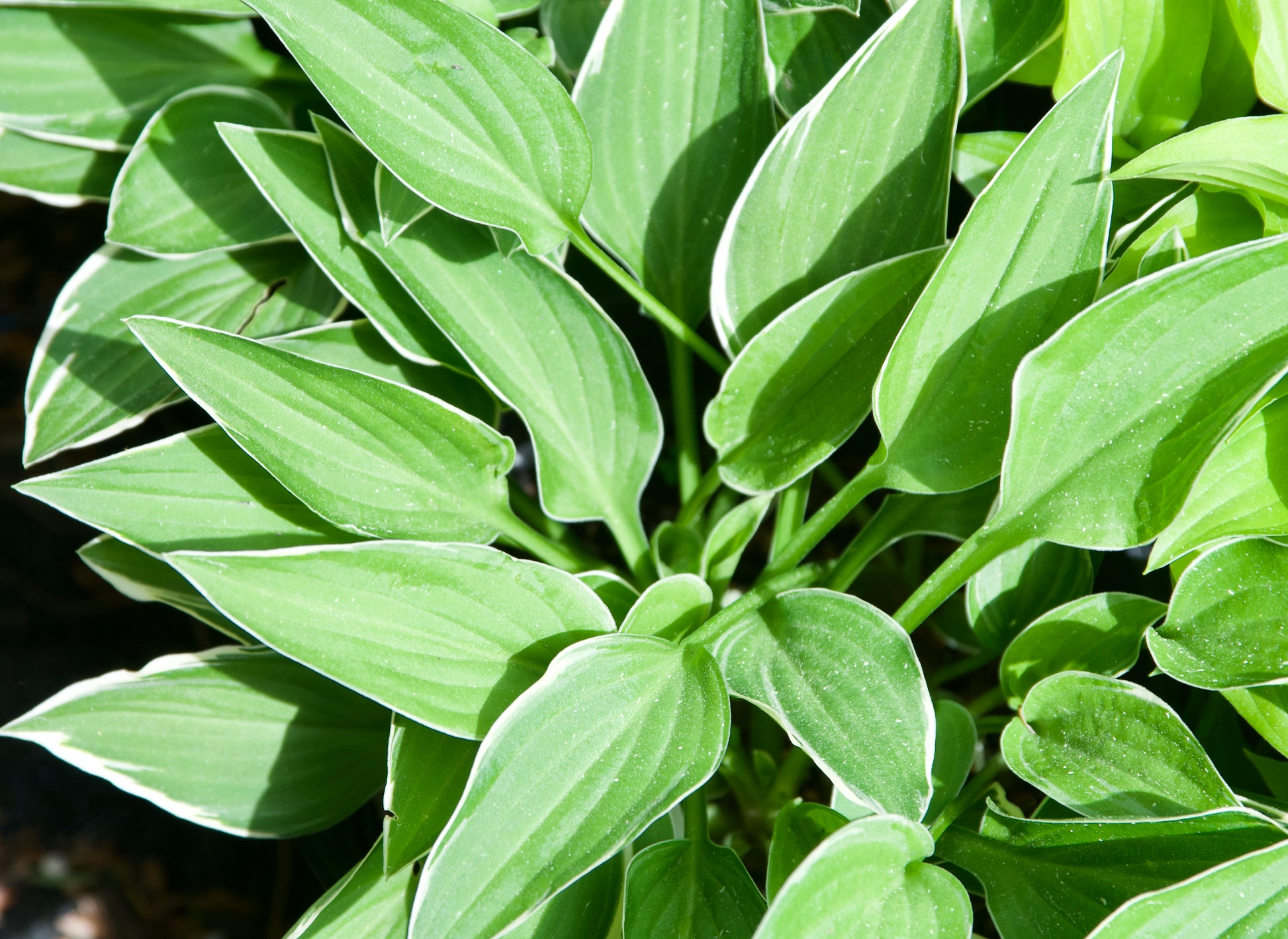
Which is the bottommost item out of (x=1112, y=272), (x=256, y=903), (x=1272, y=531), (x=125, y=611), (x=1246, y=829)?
(x=256, y=903)

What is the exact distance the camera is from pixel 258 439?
0.53 metres

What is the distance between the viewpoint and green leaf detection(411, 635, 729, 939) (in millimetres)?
444

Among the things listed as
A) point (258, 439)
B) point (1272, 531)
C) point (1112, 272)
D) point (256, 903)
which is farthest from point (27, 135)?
point (1272, 531)

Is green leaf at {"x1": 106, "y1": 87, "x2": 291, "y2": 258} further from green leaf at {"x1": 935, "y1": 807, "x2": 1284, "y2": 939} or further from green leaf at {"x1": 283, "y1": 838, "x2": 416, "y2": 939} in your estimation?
green leaf at {"x1": 935, "y1": 807, "x2": 1284, "y2": 939}

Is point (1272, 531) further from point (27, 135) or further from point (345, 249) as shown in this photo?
point (27, 135)

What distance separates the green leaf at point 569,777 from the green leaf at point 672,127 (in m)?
0.29

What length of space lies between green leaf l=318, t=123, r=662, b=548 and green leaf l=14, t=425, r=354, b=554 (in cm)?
15

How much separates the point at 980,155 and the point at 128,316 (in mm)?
626

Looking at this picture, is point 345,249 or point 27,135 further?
point 27,135

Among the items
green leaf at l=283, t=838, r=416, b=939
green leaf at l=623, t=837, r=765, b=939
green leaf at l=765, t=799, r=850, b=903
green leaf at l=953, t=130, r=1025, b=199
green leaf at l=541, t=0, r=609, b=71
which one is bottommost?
green leaf at l=283, t=838, r=416, b=939

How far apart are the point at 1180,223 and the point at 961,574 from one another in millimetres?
235

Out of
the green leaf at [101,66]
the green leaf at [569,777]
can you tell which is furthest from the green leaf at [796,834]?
the green leaf at [101,66]

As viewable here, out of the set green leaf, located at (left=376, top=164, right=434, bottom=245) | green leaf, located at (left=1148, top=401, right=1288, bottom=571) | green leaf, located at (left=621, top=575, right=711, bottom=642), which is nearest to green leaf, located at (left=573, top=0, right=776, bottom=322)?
green leaf, located at (left=376, top=164, right=434, bottom=245)

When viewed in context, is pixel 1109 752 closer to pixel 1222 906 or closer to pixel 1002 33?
pixel 1222 906
